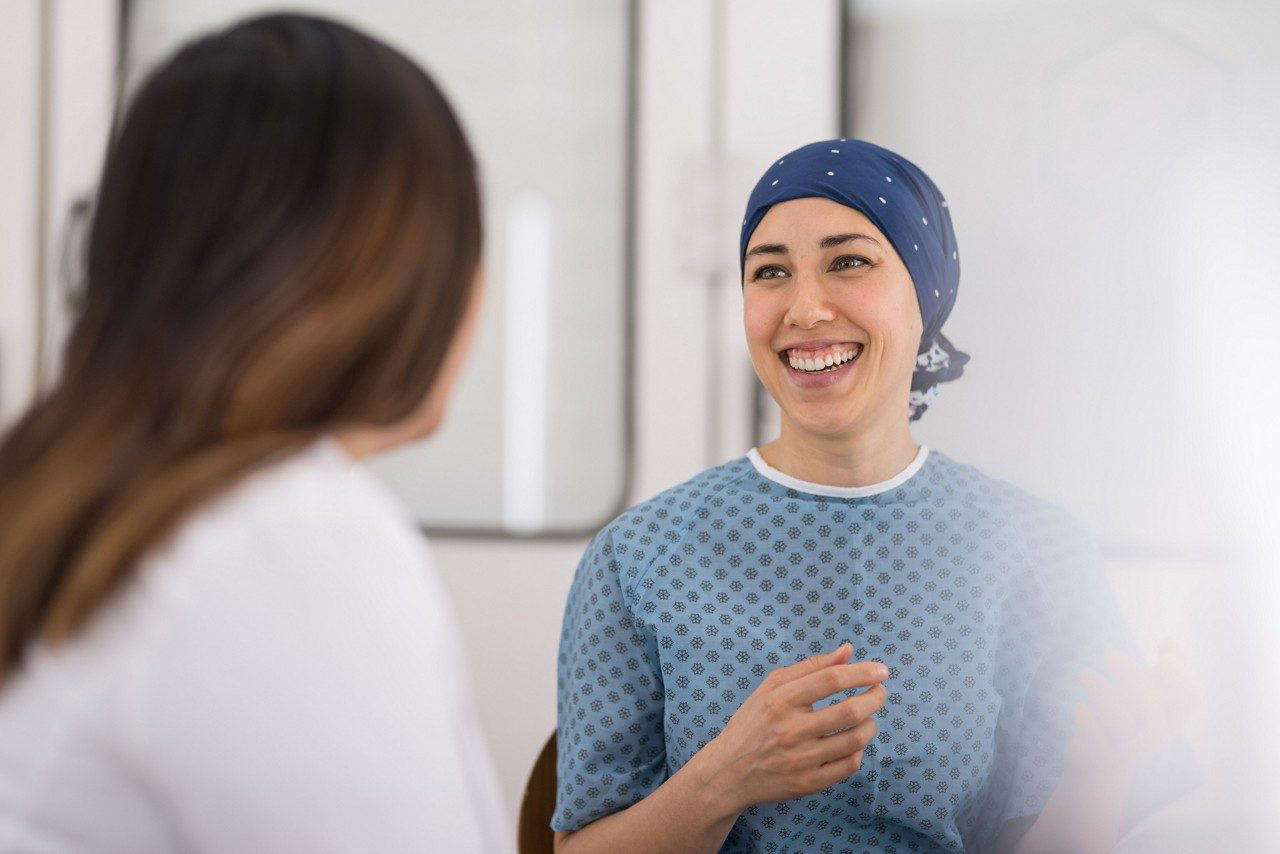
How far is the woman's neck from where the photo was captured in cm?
133

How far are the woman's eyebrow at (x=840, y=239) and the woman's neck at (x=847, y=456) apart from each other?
0.21 metres

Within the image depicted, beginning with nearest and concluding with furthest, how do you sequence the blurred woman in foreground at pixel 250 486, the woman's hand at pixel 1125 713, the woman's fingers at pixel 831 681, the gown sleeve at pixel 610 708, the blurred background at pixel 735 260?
the blurred woman in foreground at pixel 250 486 → the woman's fingers at pixel 831 681 → the woman's hand at pixel 1125 713 → the gown sleeve at pixel 610 708 → the blurred background at pixel 735 260

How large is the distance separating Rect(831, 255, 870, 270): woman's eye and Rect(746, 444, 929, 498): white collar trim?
247 mm

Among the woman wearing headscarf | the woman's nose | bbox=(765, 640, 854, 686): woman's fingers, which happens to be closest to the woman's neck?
the woman wearing headscarf

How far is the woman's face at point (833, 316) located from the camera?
4.22 feet

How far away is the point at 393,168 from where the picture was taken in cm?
75

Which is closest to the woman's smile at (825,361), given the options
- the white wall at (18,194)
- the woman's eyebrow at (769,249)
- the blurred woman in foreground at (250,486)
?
the woman's eyebrow at (769,249)

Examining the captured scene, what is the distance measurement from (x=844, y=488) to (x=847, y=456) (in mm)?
37

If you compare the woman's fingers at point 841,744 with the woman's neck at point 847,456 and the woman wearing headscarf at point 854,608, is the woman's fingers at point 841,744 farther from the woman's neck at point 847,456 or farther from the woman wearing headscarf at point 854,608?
the woman's neck at point 847,456

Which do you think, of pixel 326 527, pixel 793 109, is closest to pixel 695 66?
pixel 793 109

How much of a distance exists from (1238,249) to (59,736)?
1376mm

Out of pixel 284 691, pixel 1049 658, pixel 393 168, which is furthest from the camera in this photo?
pixel 1049 658

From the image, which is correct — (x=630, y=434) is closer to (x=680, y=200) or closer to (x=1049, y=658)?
(x=680, y=200)

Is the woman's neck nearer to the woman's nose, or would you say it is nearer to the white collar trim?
the white collar trim
